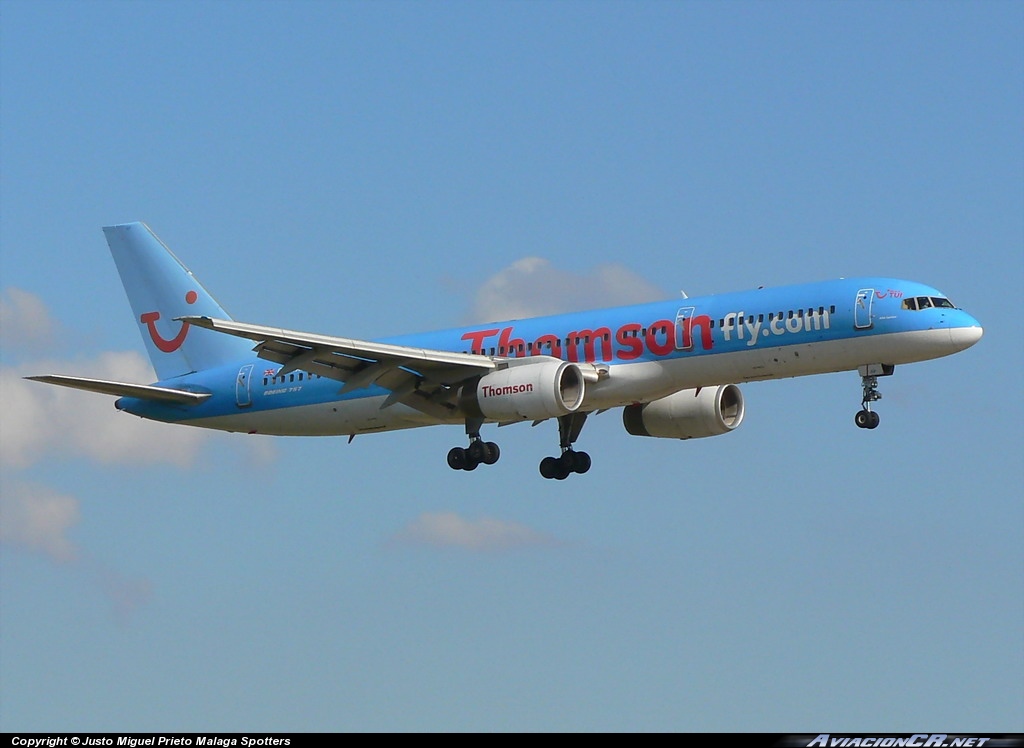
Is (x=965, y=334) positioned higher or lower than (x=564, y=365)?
lower

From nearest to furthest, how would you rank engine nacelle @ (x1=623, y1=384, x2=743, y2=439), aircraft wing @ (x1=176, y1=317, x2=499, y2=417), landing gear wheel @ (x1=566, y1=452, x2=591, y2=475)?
aircraft wing @ (x1=176, y1=317, x2=499, y2=417)
engine nacelle @ (x1=623, y1=384, x2=743, y2=439)
landing gear wheel @ (x1=566, y1=452, x2=591, y2=475)

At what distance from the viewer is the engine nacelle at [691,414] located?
59062mm

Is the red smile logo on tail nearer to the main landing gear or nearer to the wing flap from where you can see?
the wing flap

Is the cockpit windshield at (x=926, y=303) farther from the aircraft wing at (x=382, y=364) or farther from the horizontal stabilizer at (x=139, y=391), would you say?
the horizontal stabilizer at (x=139, y=391)

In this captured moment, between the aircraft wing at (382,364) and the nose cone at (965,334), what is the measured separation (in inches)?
521

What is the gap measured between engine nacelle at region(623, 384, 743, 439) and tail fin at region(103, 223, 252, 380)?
13585 mm

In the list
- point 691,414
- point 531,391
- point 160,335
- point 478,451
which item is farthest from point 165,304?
point 691,414

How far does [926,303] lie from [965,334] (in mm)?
1365

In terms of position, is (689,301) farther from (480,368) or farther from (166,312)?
(166,312)

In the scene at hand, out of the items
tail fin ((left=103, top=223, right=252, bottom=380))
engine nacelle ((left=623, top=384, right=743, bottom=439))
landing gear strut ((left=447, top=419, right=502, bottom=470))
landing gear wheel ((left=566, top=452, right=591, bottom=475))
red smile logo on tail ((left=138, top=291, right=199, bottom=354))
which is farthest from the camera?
red smile logo on tail ((left=138, top=291, right=199, bottom=354))

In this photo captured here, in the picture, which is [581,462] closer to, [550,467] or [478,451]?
[550,467]

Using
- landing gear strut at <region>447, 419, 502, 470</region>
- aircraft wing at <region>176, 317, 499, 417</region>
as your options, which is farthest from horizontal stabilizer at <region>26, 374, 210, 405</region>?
landing gear strut at <region>447, 419, 502, 470</region>

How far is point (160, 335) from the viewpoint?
64.1 m

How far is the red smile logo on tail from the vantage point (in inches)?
2491
